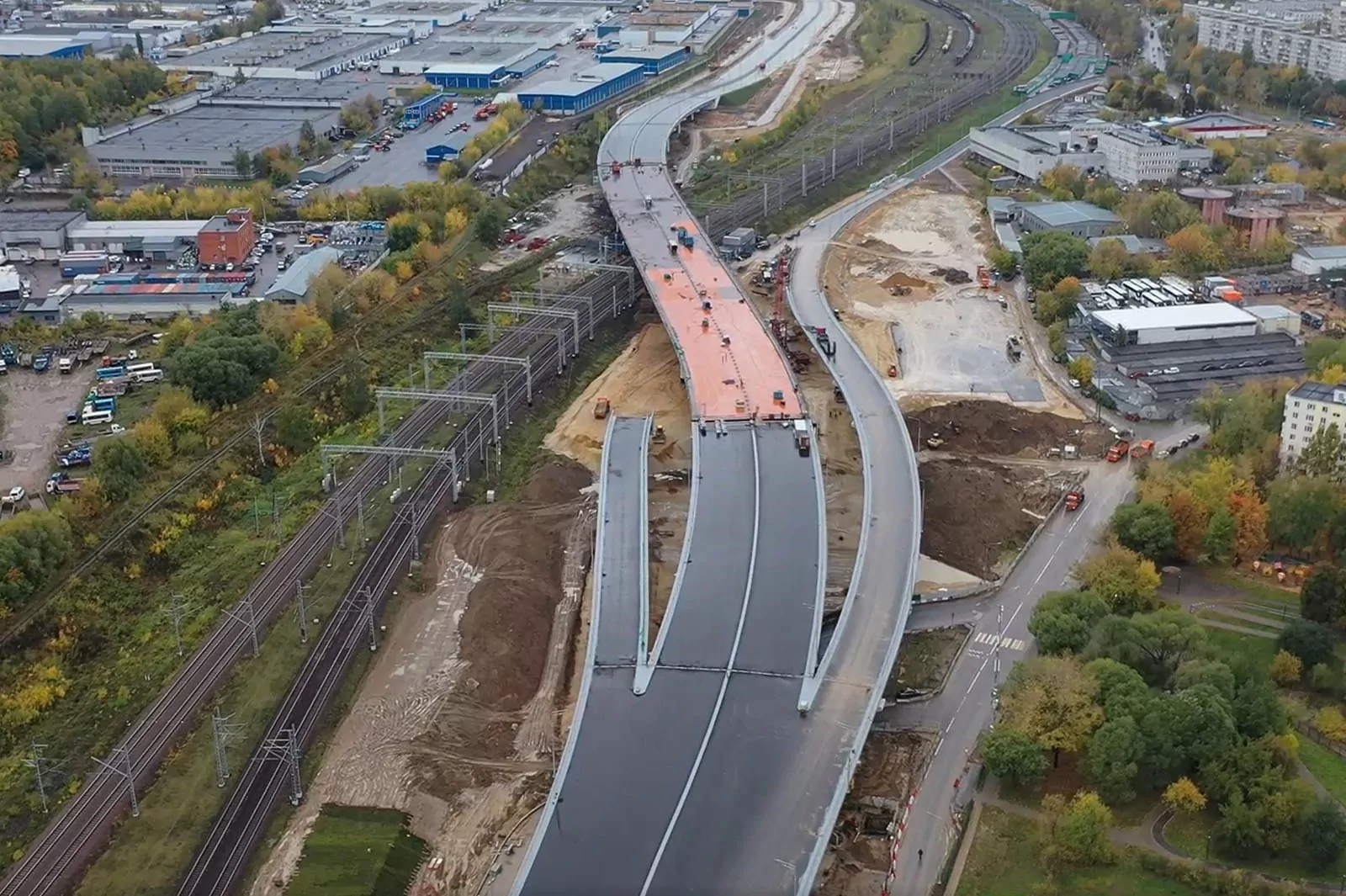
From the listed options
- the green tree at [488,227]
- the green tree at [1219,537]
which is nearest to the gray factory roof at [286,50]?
the green tree at [488,227]

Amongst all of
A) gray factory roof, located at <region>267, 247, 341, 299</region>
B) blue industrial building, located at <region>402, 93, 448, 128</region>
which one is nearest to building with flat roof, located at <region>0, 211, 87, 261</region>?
gray factory roof, located at <region>267, 247, 341, 299</region>

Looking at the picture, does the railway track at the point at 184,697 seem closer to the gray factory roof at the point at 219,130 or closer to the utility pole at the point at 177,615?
the utility pole at the point at 177,615

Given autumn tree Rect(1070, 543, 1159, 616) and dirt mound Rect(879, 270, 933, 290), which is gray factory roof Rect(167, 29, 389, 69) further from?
autumn tree Rect(1070, 543, 1159, 616)

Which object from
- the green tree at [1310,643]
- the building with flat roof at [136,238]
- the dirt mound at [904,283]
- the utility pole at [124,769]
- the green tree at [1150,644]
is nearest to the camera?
the utility pole at [124,769]

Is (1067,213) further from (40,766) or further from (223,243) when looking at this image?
(40,766)

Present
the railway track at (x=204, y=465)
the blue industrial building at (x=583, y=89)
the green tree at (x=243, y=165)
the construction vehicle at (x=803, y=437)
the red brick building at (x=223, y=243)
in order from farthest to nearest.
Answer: the blue industrial building at (x=583, y=89) < the green tree at (x=243, y=165) < the red brick building at (x=223, y=243) < the construction vehicle at (x=803, y=437) < the railway track at (x=204, y=465)

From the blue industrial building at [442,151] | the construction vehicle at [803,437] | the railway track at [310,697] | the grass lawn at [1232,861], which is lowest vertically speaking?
the grass lawn at [1232,861]

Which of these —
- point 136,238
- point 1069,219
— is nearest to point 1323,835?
point 1069,219
